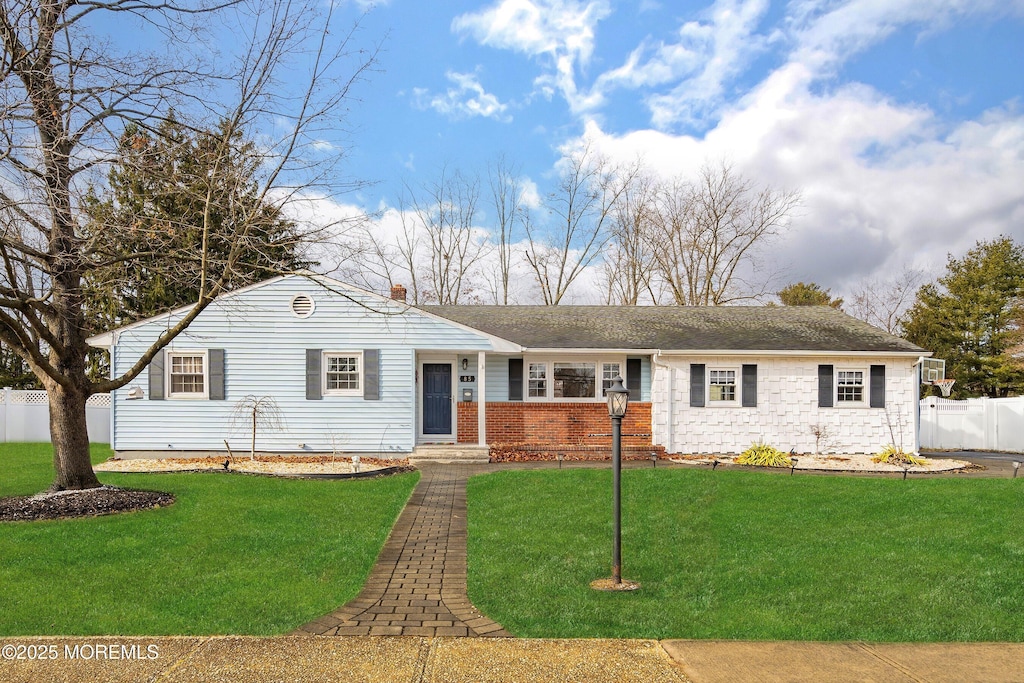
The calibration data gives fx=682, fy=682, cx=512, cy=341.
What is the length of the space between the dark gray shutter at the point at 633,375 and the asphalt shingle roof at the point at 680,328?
510 mm

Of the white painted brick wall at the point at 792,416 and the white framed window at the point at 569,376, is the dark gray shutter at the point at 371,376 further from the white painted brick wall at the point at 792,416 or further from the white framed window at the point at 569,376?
the white painted brick wall at the point at 792,416

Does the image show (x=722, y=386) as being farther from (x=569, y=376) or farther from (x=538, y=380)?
(x=538, y=380)

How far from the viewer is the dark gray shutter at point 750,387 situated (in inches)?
664

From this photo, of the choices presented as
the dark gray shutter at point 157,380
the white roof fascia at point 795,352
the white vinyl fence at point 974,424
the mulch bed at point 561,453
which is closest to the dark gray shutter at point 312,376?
the dark gray shutter at point 157,380

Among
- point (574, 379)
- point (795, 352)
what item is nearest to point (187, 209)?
point (574, 379)

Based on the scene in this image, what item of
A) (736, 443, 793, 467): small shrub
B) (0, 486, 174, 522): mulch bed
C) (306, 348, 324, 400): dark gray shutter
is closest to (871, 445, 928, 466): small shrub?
(736, 443, 793, 467): small shrub

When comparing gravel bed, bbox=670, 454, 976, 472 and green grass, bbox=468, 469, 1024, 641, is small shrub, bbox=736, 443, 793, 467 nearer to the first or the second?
gravel bed, bbox=670, 454, 976, 472

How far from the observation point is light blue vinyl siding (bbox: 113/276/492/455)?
15891mm

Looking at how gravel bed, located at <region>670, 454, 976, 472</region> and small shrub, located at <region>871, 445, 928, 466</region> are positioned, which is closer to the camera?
gravel bed, located at <region>670, 454, 976, 472</region>

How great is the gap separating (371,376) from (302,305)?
232 cm

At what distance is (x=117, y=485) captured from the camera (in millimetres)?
11023

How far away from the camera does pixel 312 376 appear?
16.0 m

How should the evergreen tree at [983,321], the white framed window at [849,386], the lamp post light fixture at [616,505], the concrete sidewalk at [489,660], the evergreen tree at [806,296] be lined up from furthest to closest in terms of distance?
the evergreen tree at [806,296], the evergreen tree at [983,321], the white framed window at [849,386], the lamp post light fixture at [616,505], the concrete sidewalk at [489,660]

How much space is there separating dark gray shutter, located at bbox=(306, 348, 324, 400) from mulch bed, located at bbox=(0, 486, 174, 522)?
19.6 feet
